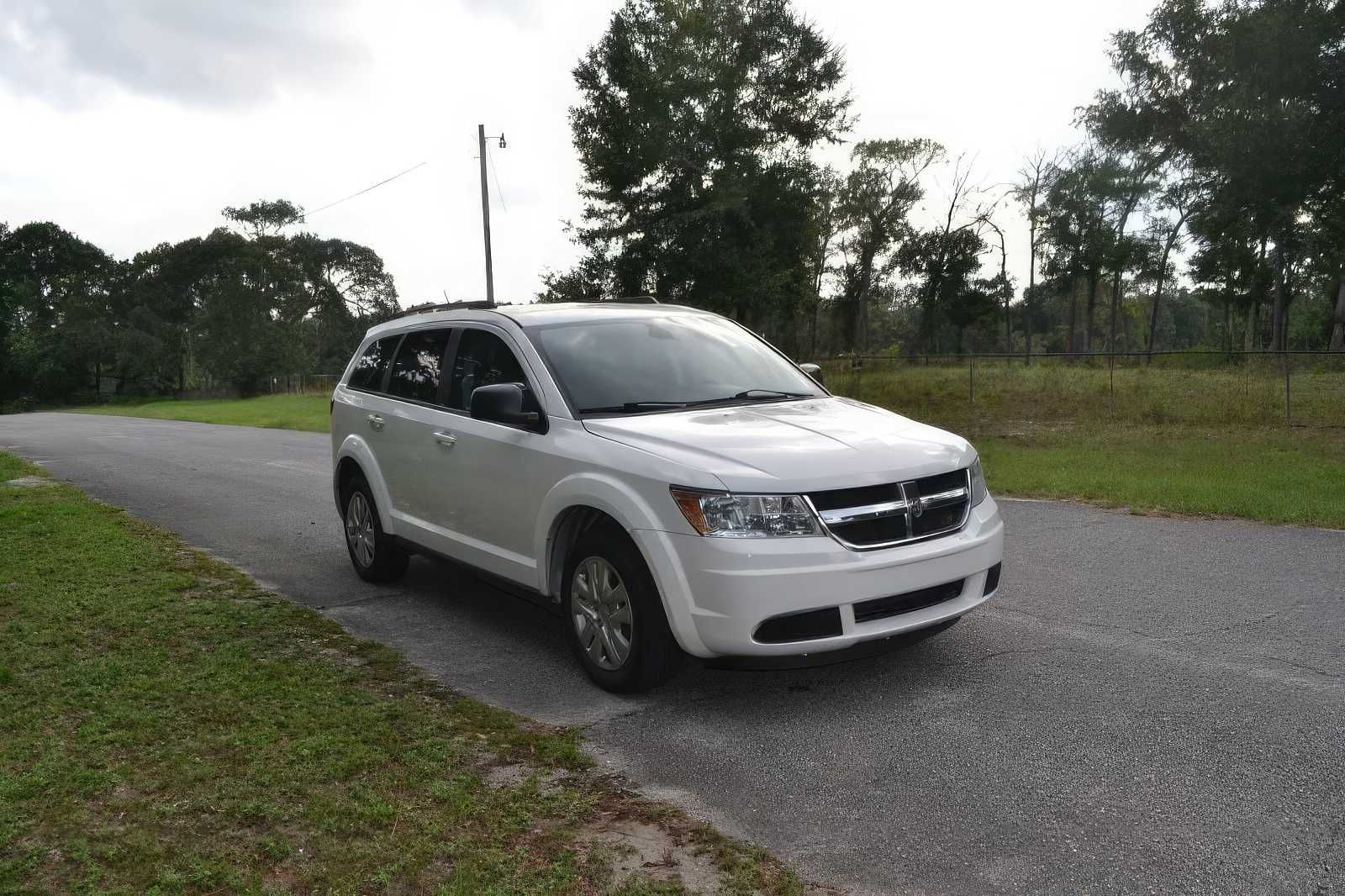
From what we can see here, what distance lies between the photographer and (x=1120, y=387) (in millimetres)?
21344

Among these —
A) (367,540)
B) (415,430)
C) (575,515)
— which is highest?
(415,430)

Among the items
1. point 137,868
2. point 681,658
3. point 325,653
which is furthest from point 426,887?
point 325,653

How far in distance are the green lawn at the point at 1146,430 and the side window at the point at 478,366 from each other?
23.4ft

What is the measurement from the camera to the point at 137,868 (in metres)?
3.19

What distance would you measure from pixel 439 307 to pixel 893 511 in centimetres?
369

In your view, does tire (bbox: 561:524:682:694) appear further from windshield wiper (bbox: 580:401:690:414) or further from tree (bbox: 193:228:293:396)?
tree (bbox: 193:228:293:396)

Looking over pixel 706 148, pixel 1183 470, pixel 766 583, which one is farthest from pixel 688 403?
pixel 706 148

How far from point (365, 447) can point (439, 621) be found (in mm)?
1461

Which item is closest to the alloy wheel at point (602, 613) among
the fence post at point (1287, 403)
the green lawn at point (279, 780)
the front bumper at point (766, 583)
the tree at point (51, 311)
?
the front bumper at point (766, 583)

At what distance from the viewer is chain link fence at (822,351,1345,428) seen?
59.2 ft

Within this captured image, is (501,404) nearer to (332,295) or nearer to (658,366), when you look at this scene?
(658,366)

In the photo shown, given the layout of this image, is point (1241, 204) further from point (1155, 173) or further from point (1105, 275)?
point (1105, 275)

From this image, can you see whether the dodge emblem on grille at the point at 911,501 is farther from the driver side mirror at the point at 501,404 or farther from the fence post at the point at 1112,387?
the fence post at the point at 1112,387

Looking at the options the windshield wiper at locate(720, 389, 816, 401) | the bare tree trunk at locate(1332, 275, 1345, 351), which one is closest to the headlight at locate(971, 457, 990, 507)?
the windshield wiper at locate(720, 389, 816, 401)
